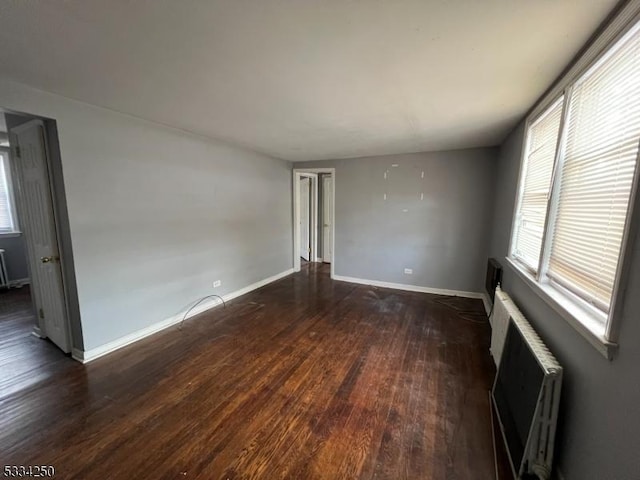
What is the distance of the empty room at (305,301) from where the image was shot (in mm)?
1200

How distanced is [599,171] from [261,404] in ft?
8.22

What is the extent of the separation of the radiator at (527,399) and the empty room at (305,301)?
0.02 meters

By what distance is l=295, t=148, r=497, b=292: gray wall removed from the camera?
4047 millimetres

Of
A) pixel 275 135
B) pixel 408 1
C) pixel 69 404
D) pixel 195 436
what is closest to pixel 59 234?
pixel 69 404

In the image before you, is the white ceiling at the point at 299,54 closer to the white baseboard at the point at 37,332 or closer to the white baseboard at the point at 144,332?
the white baseboard at the point at 144,332

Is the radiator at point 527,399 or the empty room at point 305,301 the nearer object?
the empty room at point 305,301

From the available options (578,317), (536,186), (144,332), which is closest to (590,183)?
(578,317)

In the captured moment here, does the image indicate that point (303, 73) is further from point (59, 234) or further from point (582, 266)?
point (59, 234)

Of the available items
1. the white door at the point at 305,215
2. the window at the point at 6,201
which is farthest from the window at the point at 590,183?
the window at the point at 6,201

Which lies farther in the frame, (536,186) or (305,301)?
(305,301)

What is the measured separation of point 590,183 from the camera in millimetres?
1381

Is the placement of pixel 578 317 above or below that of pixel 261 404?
above

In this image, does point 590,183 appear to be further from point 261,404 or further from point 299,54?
point 261,404

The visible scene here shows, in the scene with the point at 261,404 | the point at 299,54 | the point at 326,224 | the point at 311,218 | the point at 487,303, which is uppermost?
the point at 299,54
